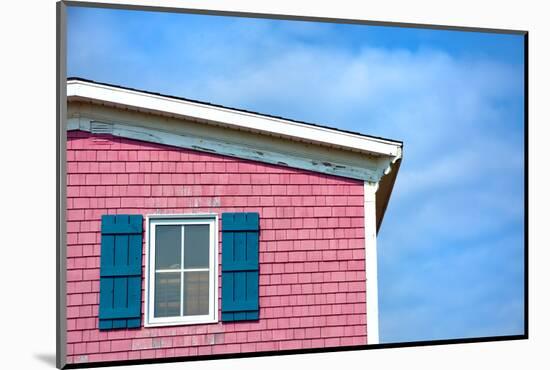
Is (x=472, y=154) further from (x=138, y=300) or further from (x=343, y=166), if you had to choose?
(x=138, y=300)

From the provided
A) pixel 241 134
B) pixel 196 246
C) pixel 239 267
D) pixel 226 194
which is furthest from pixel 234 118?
pixel 239 267

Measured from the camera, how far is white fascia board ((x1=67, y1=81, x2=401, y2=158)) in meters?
4.44

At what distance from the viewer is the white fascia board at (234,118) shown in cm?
444

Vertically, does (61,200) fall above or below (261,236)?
above

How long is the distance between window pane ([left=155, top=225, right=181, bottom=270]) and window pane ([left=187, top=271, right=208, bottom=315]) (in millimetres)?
137

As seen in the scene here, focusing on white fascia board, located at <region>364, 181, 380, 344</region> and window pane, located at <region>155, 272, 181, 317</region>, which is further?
white fascia board, located at <region>364, 181, 380, 344</region>

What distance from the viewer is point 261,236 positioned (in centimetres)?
472

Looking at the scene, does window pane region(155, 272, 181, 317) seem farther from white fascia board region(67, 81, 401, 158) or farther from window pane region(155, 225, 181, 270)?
white fascia board region(67, 81, 401, 158)

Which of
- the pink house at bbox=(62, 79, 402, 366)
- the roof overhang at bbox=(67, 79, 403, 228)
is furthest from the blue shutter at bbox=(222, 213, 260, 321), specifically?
the roof overhang at bbox=(67, 79, 403, 228)

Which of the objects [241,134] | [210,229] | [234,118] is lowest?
[210,229]

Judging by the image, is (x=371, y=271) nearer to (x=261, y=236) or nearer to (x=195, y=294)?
(x=261, y=236)

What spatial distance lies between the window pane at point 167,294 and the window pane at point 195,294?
0.19ft

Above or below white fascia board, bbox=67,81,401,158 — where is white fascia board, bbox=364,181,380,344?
below

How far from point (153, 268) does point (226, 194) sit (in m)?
0.78
